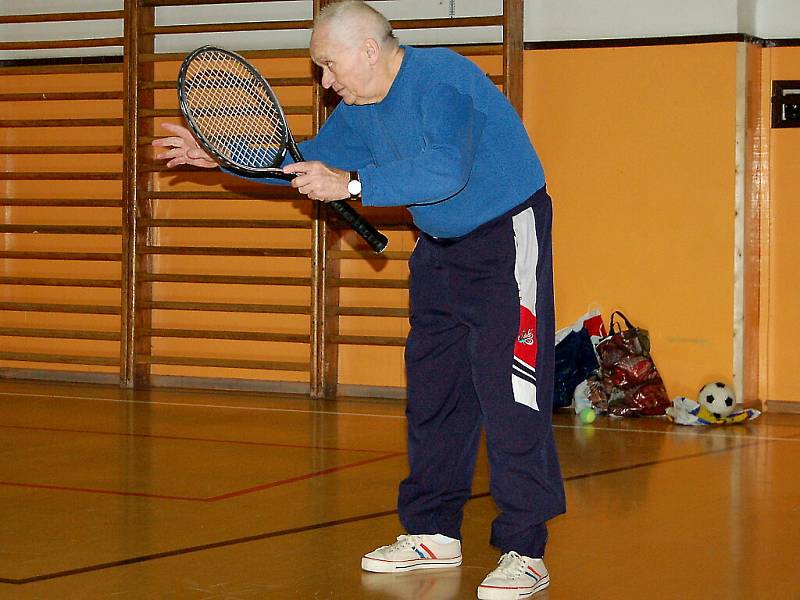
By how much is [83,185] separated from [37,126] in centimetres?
49

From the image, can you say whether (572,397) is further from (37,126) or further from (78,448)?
(37,126)

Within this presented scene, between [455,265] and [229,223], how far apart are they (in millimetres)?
4786

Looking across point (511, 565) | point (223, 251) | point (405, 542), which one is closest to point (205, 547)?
point (405, 542)

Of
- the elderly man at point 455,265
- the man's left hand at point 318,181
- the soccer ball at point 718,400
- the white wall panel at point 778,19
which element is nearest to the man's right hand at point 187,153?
the elderly man at point 455,265

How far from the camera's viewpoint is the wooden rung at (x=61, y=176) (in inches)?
313

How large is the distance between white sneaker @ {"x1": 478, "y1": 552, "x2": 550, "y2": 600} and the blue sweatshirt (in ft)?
2.66

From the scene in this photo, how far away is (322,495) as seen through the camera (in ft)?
13.8

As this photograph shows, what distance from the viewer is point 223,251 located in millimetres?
7680

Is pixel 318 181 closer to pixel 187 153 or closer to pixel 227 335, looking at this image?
pixel 187 153

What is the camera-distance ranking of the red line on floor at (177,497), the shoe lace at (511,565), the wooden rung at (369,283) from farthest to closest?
1. the wooden rung at (369,283)
2. the red line on floor at (177,497)
3. the shoe lace at (511,565)

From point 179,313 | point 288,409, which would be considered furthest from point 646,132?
point 179,313

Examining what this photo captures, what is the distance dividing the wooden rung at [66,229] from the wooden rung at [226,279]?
36cm

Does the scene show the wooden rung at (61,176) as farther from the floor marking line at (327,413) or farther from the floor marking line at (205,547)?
the floor marking line at (205,547)

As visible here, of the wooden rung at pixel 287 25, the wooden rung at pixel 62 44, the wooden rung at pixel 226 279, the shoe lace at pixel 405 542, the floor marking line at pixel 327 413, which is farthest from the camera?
the wooden rung at pixel 62 44
